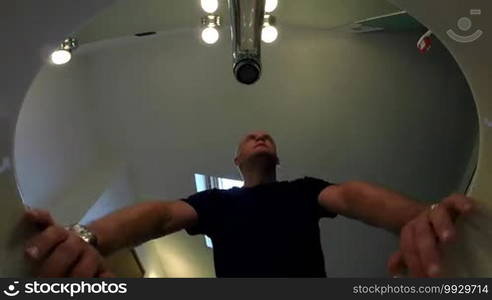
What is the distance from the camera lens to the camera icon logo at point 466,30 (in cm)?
47

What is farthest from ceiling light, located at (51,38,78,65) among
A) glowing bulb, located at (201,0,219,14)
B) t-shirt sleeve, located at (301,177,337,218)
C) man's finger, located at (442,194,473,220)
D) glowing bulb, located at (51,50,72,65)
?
man's finger, located at (442,194,473,220)

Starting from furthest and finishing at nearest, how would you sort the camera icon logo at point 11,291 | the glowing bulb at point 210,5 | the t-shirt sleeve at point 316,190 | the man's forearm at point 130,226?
the glowing bulb at point 210,5
the t-shirt sleeve at point 316,190
the man's forearm at point 130,226
the camera icon logo at point 11,291

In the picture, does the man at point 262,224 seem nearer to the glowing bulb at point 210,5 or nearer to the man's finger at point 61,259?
the man's finger at point 61,259

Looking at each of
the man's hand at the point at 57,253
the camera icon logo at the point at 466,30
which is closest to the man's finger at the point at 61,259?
the man's hand at the point at 57,253

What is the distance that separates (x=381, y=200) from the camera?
1.74 ft

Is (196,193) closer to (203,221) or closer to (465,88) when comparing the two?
(203,221)

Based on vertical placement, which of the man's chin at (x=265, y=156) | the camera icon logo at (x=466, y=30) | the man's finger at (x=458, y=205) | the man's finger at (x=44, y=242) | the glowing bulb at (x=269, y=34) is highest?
the glowing bulb at (x=269, y=34)

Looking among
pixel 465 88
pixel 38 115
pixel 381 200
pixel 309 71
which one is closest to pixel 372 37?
pixel 309 71

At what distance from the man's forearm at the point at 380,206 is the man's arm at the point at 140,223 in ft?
0.66

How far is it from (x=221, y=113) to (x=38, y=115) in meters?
0.27

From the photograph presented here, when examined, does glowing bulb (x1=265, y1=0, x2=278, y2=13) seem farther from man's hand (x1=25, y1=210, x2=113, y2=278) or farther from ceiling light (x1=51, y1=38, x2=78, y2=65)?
man's hand (x1=25, y1=210, x2=113, y2=278)

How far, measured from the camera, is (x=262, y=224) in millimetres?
637

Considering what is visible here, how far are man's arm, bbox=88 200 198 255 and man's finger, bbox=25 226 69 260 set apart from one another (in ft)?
0.16

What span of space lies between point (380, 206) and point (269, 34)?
0.34m
